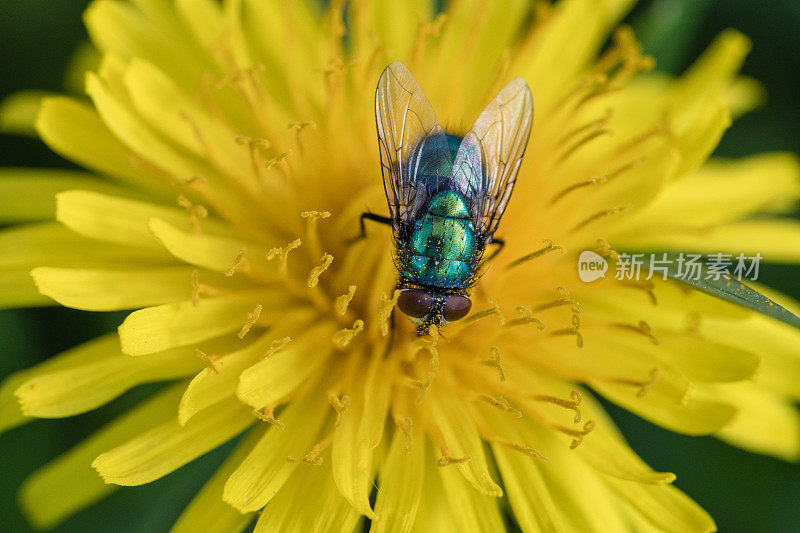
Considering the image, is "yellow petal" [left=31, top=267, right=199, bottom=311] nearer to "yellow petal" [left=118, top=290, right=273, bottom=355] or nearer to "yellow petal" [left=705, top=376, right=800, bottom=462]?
"yellow petal" [left=118, top=290, right=273, bottom=355]

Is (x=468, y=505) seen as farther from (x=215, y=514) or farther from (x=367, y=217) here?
(x=367, y=217)

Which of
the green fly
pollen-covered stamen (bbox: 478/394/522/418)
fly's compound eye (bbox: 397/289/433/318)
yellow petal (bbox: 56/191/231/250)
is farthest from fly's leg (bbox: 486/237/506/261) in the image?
yellow petal (bbox: 56/191/231/250)

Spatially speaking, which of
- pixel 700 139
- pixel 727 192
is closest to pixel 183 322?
pixel 700 139

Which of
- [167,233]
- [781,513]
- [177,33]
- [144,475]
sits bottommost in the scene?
[781,513]

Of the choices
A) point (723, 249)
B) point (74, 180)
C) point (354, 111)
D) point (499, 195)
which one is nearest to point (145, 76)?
point (74, 180)

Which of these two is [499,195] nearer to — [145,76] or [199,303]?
[199,303]

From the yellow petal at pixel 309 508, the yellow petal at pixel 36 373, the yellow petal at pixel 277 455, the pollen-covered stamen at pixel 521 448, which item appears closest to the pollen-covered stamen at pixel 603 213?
the pollen-covered stamen at pixel 521 448
